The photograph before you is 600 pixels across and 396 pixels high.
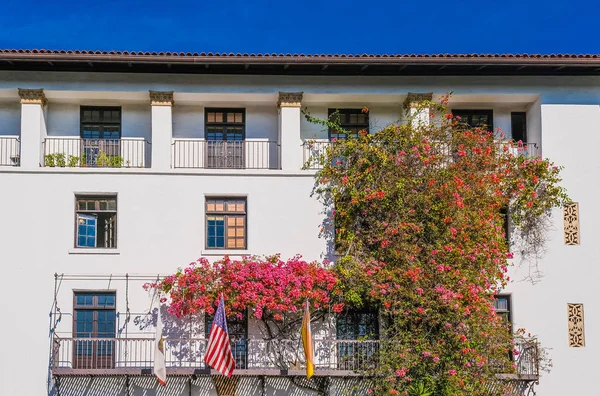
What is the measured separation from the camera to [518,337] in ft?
74.9

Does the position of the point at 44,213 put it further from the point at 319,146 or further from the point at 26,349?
the point at 319,146

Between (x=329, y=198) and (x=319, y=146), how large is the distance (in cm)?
166

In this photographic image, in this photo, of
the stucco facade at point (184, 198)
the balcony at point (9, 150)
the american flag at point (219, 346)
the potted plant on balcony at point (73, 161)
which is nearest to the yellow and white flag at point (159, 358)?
the american flag at point (219, 346)

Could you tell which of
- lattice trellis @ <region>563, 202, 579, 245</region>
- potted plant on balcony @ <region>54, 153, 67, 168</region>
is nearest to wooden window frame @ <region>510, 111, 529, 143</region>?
lattice trellis @ <region>563, 202, 579, 245</region>

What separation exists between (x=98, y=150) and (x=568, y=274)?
1335cm

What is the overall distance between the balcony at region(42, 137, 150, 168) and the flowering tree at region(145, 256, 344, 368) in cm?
372

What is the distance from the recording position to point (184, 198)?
23422 mm

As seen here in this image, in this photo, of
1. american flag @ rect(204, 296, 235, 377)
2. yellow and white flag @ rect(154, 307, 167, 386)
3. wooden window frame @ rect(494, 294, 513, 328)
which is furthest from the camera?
wooden window frame @ rect(494, 294, 513, 328)

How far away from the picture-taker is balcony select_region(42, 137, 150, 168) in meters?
24.0

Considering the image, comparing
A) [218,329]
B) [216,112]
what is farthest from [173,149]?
[218,329]

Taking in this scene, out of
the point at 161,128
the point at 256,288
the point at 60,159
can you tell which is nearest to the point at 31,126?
the point at 60,159

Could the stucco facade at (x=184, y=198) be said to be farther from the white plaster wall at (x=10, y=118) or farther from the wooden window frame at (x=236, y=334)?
the wooden window frame at (x=236, y=334)

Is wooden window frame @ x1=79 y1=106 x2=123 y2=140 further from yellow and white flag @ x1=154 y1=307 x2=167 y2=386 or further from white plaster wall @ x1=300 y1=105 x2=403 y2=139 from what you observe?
yellow and white flag @ x1=154 y1=307 x2=167 y2=386

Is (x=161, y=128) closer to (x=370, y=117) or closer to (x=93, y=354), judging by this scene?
(x=370, y=117)
